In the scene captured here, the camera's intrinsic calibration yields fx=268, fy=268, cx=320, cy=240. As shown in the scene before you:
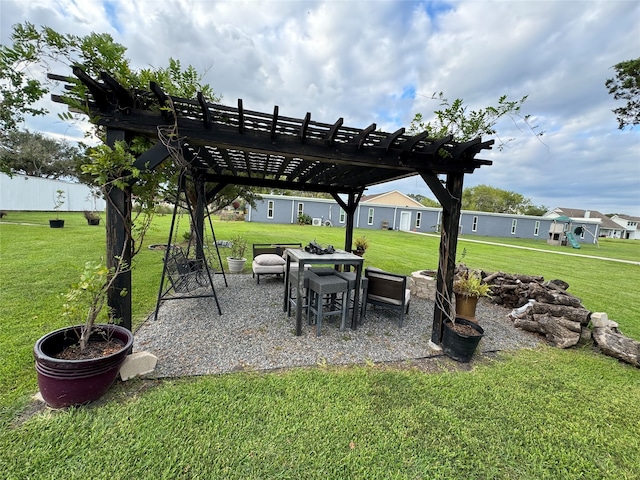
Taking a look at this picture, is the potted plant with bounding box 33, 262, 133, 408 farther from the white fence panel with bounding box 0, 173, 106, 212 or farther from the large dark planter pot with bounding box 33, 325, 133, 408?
the white fence panel with bounding box 0, 173, 106, 212

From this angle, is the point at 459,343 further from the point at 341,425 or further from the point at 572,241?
the point at 572,241

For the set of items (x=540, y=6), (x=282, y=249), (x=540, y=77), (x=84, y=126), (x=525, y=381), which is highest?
(x=540, y=6)

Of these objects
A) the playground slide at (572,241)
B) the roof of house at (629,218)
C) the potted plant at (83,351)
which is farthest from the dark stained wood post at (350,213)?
the roof of house at (629,218)

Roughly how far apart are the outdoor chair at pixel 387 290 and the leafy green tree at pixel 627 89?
10993 mm

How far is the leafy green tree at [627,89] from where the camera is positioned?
26.8ft

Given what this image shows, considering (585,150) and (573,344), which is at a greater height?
(585,150)

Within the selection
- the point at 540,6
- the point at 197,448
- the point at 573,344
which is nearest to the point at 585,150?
the point at 540,6

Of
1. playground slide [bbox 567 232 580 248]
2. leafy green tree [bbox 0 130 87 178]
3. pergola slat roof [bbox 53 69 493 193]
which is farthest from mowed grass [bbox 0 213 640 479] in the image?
leafy green tree [bbox 0 130 87 178]

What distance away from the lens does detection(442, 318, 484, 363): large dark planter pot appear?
114 inches

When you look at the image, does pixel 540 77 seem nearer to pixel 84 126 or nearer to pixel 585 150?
pixel 84 126

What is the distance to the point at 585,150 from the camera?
11.9m

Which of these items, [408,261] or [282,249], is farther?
[408,261]

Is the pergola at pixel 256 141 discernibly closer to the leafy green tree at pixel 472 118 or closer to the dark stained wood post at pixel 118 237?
the dark stained wood post at pixel 118 237

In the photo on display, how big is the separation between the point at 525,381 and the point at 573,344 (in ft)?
4.96
